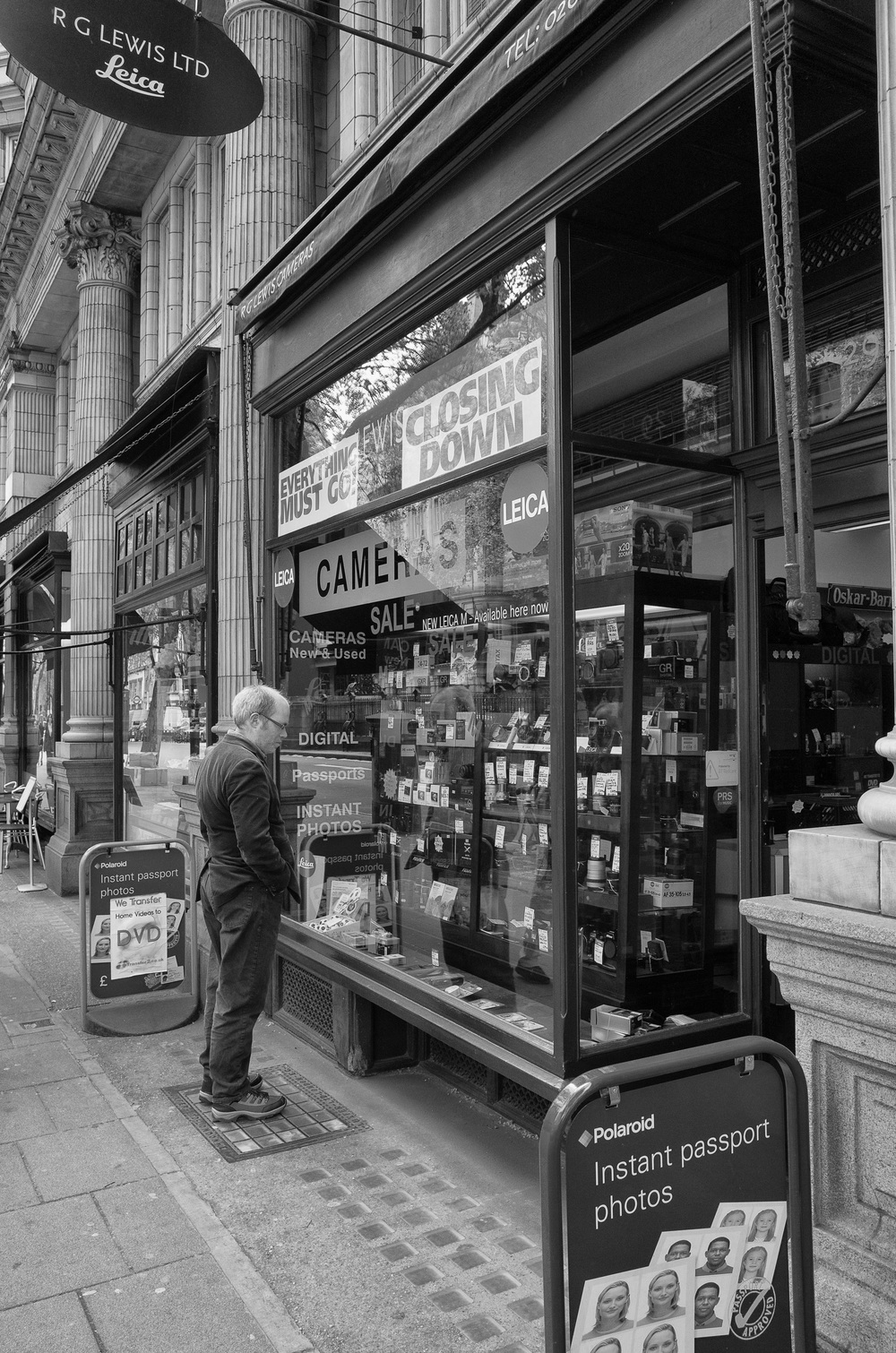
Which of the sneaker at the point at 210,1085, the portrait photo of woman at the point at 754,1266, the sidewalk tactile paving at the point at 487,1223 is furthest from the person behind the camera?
the sneaker at the point at 210,1085

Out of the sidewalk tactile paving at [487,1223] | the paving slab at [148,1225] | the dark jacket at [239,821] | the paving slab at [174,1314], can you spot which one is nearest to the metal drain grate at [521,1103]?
the sidewalk tactile paving at [487,1223]

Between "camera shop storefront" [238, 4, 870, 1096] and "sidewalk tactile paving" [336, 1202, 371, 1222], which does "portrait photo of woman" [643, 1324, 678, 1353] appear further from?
"sidewalk tactile paving" [336, 1202, 371, 1222]

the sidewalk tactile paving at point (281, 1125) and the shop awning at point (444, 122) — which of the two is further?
the sidewalk tactile paving at point (281, 1125)

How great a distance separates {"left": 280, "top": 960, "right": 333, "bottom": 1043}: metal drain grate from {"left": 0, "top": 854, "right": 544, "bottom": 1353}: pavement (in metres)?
0.31

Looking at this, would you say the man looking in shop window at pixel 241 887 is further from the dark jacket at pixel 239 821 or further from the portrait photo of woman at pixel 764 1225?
the portrait photo of woman at pixel 764 1225

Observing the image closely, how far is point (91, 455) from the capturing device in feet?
43.5

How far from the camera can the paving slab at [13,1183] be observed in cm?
439

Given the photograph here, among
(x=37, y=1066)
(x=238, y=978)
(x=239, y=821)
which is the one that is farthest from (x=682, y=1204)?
(x=37, y=1066)

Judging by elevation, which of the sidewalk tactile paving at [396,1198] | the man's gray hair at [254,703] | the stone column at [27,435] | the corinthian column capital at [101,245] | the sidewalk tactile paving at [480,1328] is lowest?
the sidewalk tactile paving at [396,1198]

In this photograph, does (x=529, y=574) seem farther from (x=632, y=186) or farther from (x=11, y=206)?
(x=11, y=206)

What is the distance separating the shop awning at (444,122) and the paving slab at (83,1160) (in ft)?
15.7

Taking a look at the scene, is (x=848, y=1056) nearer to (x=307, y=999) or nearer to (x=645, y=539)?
(x=645, y=539)

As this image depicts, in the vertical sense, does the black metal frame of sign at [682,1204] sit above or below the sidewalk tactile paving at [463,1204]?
above

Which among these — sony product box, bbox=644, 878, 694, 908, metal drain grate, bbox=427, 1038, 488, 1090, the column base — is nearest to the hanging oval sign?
sony product box, bbox=644, 878, 694, 908
